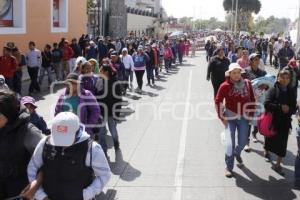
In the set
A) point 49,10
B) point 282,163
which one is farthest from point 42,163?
point 49,10

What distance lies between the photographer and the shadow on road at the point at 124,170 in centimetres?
768

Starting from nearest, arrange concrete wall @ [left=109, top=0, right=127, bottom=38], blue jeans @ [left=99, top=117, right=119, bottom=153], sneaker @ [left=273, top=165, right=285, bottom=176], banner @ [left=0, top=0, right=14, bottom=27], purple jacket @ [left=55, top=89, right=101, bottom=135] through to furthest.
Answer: purple jacket @ [left=55, top=89, right=101, bottom=135] < sneaker @ [left=273, top=165, right=285, bottom=176] < blue jeans @ [left=99, top=117, right=119, bottom=153] < banner @ [left=0, top=0, right=14, bottom=27] < concrete wall @ [left=109, top=0, right=127, bottom=38]

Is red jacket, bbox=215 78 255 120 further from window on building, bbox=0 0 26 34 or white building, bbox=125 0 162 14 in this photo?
white building, bbox=125 0 162 14

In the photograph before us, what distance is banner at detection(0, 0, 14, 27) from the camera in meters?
20.8

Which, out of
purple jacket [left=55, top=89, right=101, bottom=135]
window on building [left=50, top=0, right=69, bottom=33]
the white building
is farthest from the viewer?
the white building

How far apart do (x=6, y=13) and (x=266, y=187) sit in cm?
1630

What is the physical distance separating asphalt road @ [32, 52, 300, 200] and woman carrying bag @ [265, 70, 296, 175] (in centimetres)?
48

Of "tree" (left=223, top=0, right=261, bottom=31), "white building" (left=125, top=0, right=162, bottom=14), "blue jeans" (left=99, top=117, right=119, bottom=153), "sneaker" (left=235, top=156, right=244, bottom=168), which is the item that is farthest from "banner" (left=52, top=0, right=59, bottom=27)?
"tree" (left=223, top=0, right=261, bottom=31)

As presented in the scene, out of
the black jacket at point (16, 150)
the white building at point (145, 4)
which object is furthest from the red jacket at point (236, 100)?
the white building at point (145, 4)

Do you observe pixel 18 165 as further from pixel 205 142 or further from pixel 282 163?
pixel 205 142

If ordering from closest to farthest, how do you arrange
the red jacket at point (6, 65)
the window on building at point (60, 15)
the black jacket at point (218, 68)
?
the black jacket at point (218, 68) → the red jacket at point (6, 65) → the window on building at point (60, 15)

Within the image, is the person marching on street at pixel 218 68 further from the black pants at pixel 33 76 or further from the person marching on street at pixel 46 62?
the person marching on street at pixel 46 62

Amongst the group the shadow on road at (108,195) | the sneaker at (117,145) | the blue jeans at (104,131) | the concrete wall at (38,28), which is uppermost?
the concrete wall at (38,28)

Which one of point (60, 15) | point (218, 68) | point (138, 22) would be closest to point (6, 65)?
point (218, 68)
